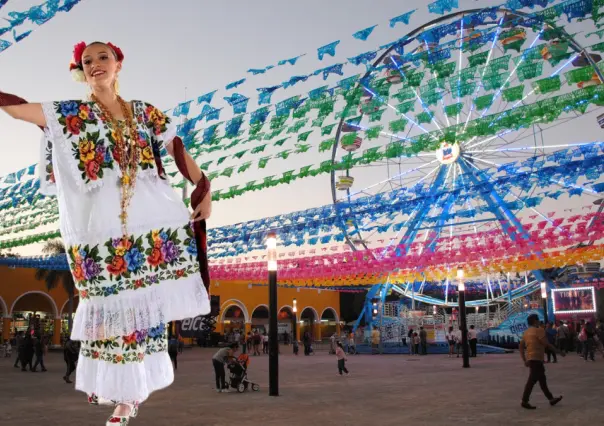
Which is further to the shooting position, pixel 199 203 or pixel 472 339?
pixel 472 339

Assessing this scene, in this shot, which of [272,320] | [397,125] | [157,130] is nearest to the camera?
[157,130]

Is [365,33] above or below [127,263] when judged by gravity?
above

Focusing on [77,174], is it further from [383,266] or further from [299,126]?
[383,266]

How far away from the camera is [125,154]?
2.96 m

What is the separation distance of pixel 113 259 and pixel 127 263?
0.07 meters

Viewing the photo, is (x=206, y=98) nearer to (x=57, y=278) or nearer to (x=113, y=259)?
(x=113, y=259)

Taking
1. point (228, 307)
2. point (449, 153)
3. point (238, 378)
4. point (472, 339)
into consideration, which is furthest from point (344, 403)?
point (228, 307)

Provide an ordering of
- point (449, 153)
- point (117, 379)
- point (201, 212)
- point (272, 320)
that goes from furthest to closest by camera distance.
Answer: point (449, 153), point (272, 320), point (201, 212), point (117, 379)

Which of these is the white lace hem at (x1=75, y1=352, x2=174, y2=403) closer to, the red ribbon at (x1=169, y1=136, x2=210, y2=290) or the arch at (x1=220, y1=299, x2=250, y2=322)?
the red ribbon at (x1=169, y1=136, x2=210, y2=290)

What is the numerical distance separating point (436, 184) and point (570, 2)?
49.0 feet

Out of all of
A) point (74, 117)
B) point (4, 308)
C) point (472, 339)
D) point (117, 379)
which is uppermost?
point (74, 117)

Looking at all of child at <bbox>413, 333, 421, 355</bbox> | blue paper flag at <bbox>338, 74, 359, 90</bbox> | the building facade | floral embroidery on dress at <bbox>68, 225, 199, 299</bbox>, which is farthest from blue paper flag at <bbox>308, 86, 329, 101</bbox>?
the building facade

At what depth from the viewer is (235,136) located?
11.6 m

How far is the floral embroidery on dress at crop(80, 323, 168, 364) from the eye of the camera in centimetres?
270
